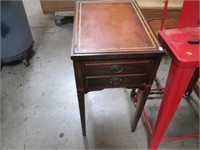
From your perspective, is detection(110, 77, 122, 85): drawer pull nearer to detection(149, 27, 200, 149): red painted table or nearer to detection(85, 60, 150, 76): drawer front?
detection(85, 60, 150, 76): drawer front

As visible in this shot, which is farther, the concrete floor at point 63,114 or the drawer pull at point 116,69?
the concrete floor at point 63,114

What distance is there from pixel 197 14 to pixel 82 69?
0.61 m

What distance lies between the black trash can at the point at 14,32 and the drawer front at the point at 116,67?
1.10 m

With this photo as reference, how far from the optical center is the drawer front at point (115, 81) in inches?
33.1

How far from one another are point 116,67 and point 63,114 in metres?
0.81

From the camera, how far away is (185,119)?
139cm

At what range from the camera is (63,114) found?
142 cm

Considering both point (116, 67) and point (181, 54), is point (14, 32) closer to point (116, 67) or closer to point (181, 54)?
point (116, 67)

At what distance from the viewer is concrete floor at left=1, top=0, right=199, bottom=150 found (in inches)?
49.4

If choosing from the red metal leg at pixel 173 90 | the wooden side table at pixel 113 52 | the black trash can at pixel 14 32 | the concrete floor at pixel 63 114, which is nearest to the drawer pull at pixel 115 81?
the wooden side table at pixel 113 52

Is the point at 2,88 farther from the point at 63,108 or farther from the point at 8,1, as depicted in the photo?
the point at 8,1

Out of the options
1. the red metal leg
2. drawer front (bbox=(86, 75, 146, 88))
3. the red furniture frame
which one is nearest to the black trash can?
drawer front (bbox=(86, 75, 146, 88))

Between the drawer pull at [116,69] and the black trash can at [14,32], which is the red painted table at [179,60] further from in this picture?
the black trash can at [14,32]

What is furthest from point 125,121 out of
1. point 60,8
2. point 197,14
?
point 60,8
